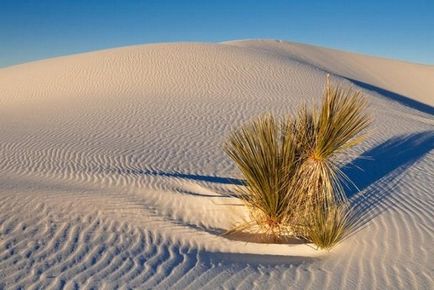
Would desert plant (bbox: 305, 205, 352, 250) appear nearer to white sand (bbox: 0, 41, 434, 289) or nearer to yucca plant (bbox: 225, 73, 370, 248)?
yucca plant (bbox: 225, 73, 370, 248)

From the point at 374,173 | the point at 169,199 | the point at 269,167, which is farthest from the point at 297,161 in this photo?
the point at 374,173

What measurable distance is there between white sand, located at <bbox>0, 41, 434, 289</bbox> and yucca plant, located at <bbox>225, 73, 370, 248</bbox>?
0.57 m

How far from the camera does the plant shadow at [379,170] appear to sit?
828 cm

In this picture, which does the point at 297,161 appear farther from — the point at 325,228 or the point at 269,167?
the point at 325,228

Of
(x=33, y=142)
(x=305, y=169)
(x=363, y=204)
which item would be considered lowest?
(x=33, y=142)

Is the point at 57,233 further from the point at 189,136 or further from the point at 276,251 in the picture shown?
the point at 189,136

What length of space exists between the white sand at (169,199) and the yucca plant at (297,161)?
0.57 m

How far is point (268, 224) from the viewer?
25.1 ft

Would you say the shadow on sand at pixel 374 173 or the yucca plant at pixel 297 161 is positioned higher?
the yucca plant at pixel 297 161

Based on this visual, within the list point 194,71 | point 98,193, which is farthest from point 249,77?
point 98,193

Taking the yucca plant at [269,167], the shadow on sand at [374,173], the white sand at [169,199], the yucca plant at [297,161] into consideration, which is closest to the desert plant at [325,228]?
the yucca plant at [297,161]

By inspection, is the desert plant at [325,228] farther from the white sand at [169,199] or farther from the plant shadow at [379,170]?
the plant shadow at [379,170]

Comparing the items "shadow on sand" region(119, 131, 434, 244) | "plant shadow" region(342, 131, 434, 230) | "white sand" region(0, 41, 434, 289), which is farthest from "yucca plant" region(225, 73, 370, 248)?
"plant shadow" region(342, 131, 434, 230)

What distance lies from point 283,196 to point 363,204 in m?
1.76
